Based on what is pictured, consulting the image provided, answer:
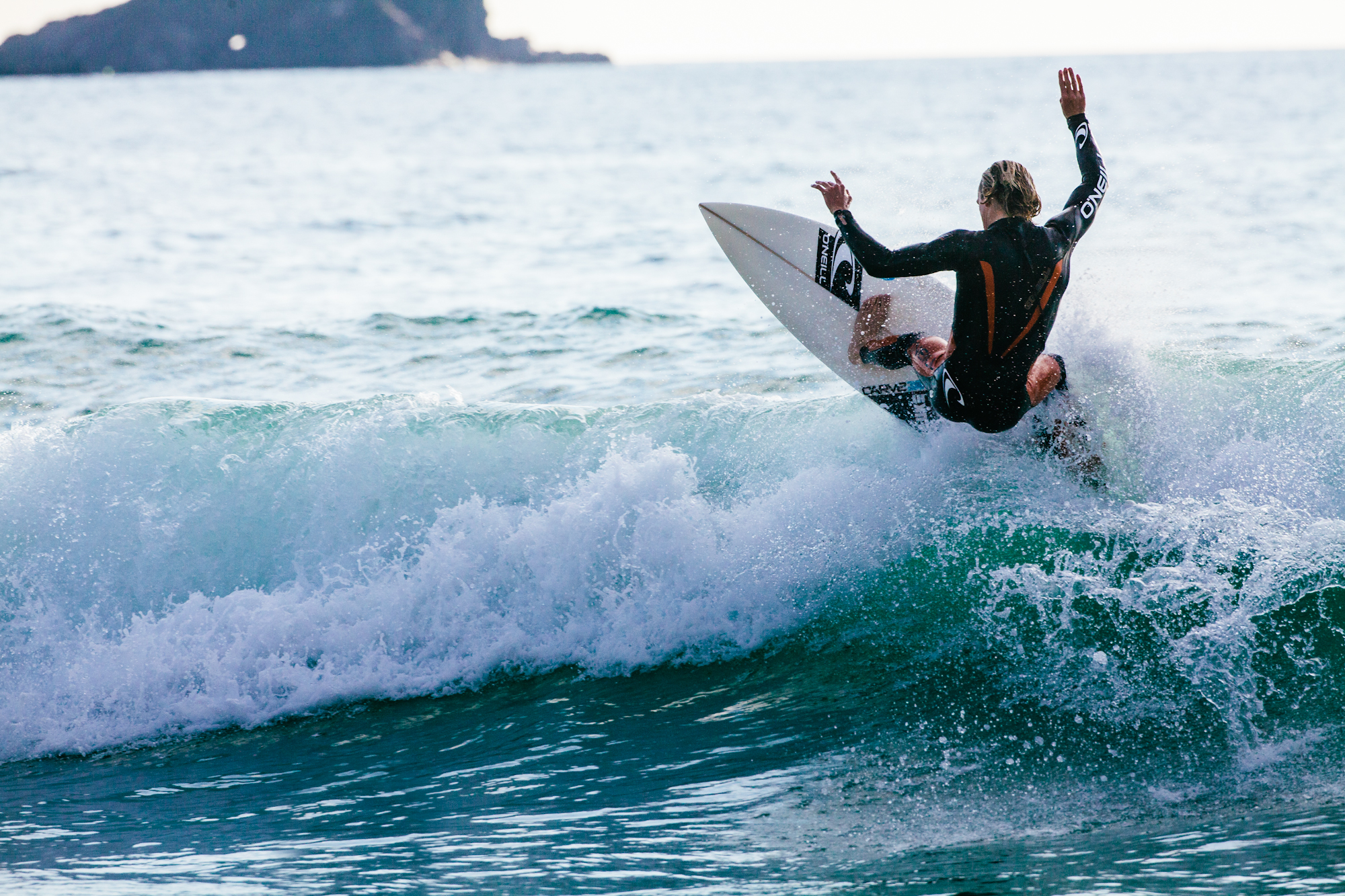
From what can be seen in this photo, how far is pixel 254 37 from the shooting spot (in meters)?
138

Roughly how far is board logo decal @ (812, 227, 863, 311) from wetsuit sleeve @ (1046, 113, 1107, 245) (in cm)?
155

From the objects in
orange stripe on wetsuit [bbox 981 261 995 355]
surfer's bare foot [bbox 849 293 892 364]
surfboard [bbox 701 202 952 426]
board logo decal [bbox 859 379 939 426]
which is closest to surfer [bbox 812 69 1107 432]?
orange stripe on wetsuit [bbox 981 261 995 355]

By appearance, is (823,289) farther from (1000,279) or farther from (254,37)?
(254,37)

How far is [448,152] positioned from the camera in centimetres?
3306

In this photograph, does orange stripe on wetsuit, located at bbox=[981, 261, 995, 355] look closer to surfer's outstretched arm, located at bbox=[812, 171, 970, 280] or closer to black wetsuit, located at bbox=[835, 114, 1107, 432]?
black wetsuit, located at bbox=[835, 114, 1107, 432]

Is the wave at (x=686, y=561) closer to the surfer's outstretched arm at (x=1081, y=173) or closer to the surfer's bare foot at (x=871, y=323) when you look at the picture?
the surfer's bare foot at (x=871, y=323)

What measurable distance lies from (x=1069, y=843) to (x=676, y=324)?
288 inches

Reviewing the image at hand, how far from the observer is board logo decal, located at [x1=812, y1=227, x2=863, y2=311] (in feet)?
21.8

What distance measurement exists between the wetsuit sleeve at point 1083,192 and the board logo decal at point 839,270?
1551 millimetres

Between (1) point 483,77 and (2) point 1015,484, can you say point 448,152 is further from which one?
(1) point 483,77

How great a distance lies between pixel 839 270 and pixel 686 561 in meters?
1.89

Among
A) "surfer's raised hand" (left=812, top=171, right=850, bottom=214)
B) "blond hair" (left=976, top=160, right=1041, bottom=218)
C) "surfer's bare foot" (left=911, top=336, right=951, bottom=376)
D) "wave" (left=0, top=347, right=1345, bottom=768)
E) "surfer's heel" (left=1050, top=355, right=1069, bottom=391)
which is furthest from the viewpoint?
"surfer's bare foot" (left=911, top=336, right=951, bottom=376)

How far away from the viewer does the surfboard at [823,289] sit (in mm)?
6559

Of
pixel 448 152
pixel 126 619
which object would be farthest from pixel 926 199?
pixel 448 152
